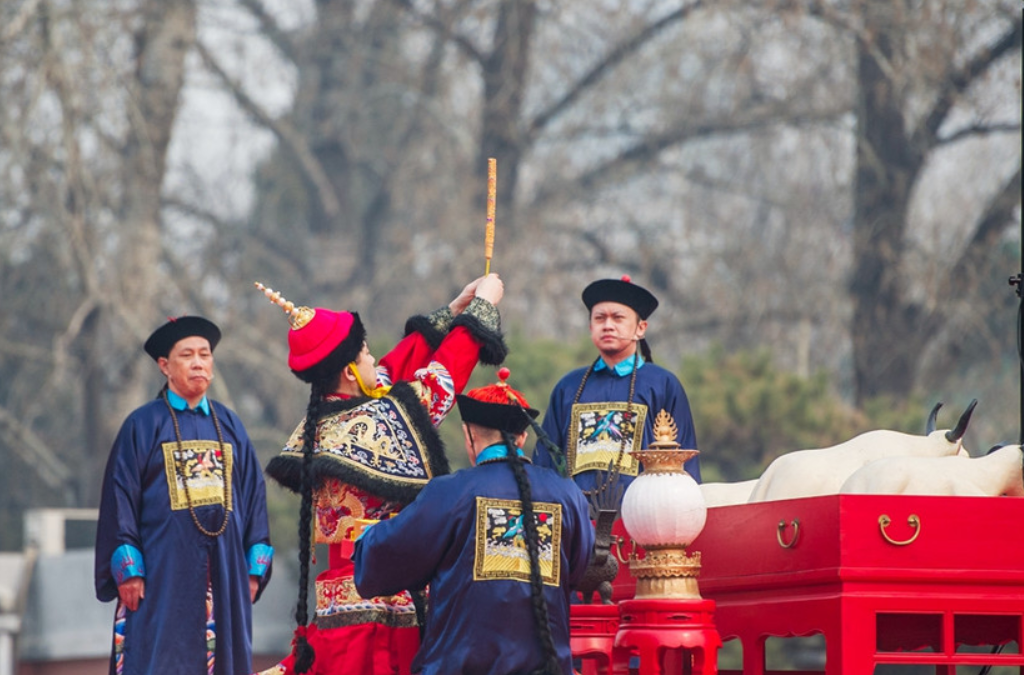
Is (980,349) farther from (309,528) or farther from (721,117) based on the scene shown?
(309,528)

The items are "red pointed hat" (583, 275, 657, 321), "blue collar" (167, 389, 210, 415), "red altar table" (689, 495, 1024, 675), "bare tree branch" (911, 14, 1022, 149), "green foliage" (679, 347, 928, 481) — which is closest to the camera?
"red altar table" (689, 495, 1024, 675)

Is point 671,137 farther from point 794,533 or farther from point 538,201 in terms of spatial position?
point 794,533

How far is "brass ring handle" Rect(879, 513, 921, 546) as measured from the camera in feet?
16.6

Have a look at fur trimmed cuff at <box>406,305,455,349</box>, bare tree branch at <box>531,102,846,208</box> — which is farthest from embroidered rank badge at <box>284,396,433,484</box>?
bare tree branch at <box>531,102,846,208</box>

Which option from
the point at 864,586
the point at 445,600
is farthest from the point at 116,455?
the point at 864,586

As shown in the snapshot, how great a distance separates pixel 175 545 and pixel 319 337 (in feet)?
5.45

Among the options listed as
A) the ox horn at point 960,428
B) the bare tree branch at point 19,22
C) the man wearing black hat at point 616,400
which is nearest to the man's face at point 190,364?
the man wearing black hat at point 616,400

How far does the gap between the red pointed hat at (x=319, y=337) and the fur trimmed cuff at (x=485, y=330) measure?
361 mm

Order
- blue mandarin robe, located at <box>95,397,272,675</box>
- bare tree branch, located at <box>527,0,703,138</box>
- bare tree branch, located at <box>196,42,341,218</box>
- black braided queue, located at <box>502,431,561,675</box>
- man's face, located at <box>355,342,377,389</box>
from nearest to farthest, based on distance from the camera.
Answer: black braided queue, located at <box>502,431,561,675</box> < man's face, located at <box>355,342,377,389</box> < blue mandarin robe, located at <box>95,397,272,675</box> < bare tree branch, located at <box>527,0,703,138</box> < bare tree branch, located at <box>196,42,341,218</box>

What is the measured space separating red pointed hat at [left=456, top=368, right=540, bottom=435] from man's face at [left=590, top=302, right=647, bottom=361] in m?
1.78

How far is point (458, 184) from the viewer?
55.2ft

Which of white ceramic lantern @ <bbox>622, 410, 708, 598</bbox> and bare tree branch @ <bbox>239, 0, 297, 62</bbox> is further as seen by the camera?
bare tree branch @ <bbox>239, 0, 297, 62</bbox>

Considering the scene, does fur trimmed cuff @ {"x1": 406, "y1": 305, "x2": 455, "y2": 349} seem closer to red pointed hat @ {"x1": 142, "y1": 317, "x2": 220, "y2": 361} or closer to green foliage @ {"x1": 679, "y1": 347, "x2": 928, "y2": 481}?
red pointed hat @ {"x1": 142, "y1": 317, "x2": 220, "y2": 361}

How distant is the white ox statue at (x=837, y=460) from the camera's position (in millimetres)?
5828
